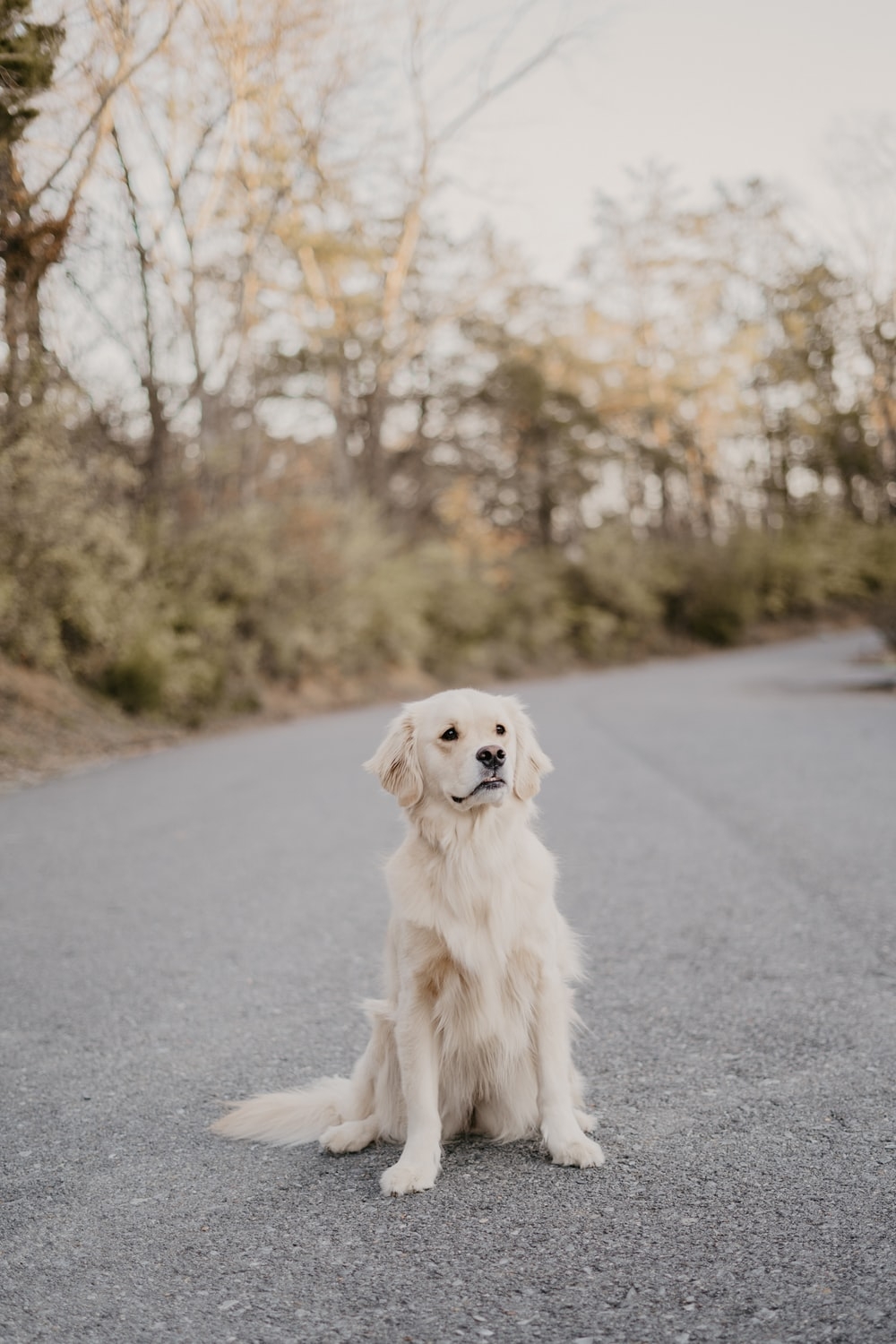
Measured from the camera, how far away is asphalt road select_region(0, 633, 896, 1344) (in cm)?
255

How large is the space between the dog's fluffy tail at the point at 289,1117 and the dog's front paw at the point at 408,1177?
0.40 m

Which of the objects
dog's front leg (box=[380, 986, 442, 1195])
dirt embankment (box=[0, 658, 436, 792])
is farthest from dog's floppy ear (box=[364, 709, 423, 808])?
dirt embankment (box=[0, 658, 436, 792])

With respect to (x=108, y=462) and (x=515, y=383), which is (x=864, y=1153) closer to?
(x=108, y=462)

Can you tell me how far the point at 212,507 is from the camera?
20.2 m

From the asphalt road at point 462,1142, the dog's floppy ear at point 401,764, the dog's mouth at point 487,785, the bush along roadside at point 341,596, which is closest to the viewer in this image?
the asphalt road at point 462,1142

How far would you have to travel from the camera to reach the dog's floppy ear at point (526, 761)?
3578 millimetres

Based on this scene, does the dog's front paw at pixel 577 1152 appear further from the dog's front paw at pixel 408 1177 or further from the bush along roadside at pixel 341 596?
the bush along roadside at pixel 341 596

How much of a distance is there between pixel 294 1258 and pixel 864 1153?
5.17ft

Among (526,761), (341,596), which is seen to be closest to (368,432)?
(341,596)

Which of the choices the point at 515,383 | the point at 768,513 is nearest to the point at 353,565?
the point at 515,383

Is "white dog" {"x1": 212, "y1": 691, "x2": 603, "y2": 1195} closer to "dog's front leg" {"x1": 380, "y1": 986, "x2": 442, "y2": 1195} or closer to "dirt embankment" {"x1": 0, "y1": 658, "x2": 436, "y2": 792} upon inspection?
"dog's front leg" {"x1": 380, "y1": 986, "x2": 442, "y2": 1195}

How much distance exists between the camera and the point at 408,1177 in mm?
3139

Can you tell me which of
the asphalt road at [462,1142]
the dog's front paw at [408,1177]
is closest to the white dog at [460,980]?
the dog's front paw at [408,1177]

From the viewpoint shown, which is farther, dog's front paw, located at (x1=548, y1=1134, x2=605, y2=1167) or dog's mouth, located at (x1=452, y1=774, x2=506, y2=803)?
dog's mouth, located at (x1=452, y1=774, x2=506, y2=803)
